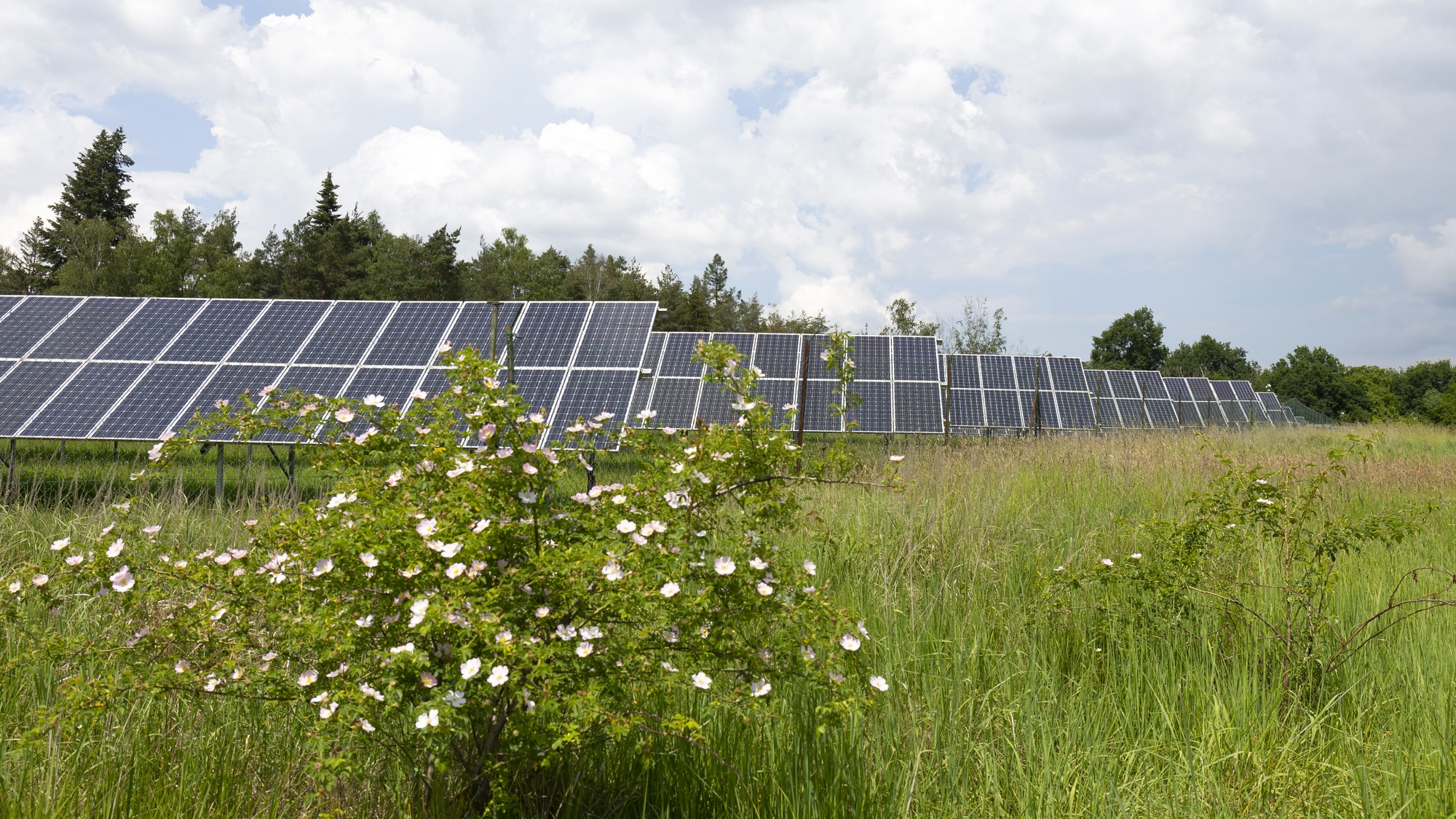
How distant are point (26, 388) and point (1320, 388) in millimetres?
74639

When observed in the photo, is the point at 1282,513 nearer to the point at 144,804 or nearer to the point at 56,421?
the point at 144,804

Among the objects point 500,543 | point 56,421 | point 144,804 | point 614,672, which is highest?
point 56,421

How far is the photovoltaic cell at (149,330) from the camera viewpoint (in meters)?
12.8

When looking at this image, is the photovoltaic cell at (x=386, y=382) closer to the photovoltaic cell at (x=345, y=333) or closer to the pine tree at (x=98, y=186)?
the photovoltaic cell at (x=345, y=333)

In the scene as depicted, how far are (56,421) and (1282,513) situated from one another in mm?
13280

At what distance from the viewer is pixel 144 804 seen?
309 centimetres

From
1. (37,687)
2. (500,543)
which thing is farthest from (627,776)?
(37,687)

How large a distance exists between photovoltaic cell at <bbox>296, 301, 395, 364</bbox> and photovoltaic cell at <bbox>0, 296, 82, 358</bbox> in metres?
4.12

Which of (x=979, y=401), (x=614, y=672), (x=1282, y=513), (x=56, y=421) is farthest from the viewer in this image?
(x=979, y=401)

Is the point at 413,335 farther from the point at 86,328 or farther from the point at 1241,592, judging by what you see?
the point at 1241,592

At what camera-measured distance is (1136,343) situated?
6706 cm

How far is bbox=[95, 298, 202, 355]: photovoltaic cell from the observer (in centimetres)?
1280

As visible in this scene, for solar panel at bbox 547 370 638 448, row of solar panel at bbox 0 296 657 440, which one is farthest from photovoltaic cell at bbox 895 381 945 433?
solar panel at bbox 547 370 638 448

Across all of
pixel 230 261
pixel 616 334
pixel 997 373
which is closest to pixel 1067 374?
pixel 997 373
